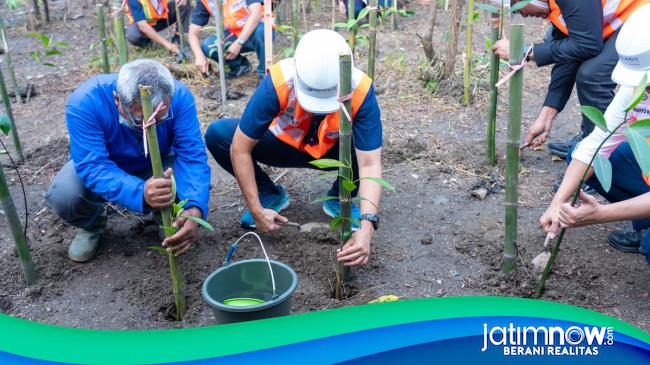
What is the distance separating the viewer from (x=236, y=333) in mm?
1626

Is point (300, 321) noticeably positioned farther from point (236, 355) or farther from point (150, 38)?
point (150, 38)

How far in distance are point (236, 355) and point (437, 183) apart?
6.63ft

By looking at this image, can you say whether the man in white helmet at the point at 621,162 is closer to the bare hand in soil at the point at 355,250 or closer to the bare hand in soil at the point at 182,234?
the bare hand in soil at the point at 355,250

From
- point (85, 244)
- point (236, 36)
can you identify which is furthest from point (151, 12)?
point (85, 244)

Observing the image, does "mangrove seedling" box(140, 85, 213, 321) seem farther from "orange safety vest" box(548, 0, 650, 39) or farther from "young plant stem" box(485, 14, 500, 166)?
"orange safety vest" box(548, 0, 650, 39)

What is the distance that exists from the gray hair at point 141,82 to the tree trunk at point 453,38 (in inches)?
93.9

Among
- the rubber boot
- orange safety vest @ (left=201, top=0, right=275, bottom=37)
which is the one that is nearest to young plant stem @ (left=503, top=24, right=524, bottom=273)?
the rubber boot

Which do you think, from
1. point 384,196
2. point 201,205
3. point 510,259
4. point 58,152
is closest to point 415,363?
point 510,259

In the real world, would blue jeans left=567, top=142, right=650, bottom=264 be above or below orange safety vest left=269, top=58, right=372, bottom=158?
below

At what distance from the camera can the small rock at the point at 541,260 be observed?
252 centimetres

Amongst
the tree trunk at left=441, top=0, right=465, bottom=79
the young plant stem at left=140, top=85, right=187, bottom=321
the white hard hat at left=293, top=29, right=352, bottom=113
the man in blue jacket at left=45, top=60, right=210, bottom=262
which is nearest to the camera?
the young plant stem at left=140, top=85, right=187, bottom=321

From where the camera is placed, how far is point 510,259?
2.38 meters

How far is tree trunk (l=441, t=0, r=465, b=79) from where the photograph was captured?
4012 mm

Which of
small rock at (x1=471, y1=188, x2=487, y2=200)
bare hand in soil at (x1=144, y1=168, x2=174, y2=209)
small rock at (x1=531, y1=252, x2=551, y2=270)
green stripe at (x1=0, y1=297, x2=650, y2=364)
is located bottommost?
small rock at (x1=471, y1=188, x2=487, y2=200)
